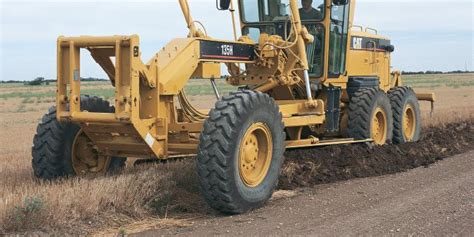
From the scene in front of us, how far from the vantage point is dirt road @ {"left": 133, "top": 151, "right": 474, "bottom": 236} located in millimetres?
6168

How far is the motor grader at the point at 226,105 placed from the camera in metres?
6.81

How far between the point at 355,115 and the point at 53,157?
5158 mm

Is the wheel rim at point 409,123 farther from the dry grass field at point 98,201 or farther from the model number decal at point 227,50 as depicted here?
the dry grass field at point 98,201

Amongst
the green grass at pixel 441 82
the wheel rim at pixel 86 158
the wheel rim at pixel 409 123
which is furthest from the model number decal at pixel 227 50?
the green grass at pixel 441 82

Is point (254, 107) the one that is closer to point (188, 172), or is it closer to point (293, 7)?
point (188, 172)

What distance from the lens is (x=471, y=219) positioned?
6484 millimetres

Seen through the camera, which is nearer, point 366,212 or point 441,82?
point 366,212

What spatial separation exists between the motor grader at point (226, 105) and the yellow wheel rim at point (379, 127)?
0.12ft

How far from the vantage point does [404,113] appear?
40.7 feet

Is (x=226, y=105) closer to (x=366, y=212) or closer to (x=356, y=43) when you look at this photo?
(x=366, y=212)

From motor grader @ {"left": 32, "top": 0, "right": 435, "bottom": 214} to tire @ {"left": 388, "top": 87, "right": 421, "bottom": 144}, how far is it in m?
0.98

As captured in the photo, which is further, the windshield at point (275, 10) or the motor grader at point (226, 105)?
the windshield at point (275, 10)

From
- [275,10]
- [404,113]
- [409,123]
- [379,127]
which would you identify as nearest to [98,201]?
[275,10]

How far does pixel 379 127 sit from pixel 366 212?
470 cm
